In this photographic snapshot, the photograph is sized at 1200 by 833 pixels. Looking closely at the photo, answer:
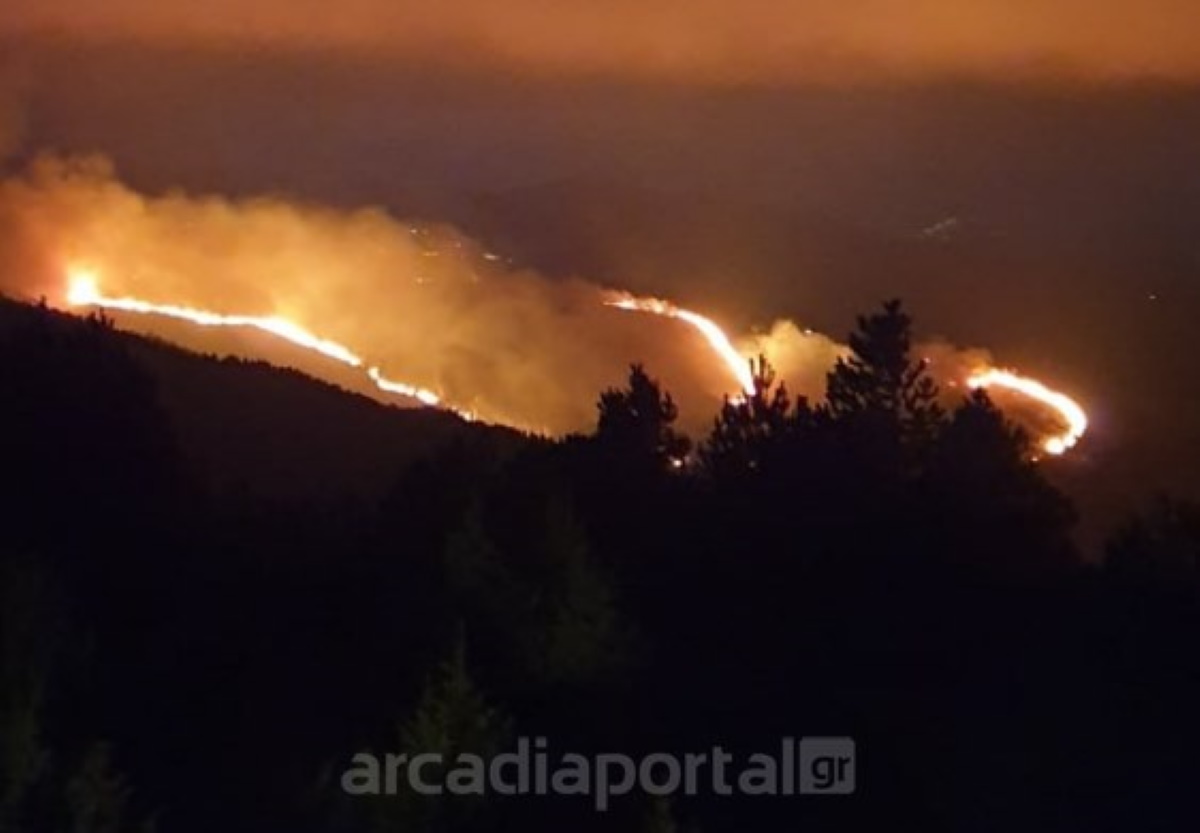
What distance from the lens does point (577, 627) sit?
1281 cm

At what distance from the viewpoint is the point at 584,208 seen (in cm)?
10506

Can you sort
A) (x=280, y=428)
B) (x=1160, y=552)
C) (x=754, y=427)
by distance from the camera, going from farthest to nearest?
(x=280, y=428)
(x=754, y=427)
(x=1160, y=552)

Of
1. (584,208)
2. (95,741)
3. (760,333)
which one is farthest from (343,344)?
(95,741)

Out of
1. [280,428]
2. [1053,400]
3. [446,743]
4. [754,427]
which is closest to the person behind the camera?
[446,743]

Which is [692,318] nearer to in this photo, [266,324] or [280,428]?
[266,324]

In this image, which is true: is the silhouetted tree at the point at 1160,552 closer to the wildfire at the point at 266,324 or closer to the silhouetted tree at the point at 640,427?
Answer: the silhouetted tree at the point at 640,427

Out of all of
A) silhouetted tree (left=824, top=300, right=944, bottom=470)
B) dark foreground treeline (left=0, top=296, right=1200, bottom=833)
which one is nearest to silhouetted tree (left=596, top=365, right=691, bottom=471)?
dark foreground treeline (left=0, top=296, right=1200, bottom=833)

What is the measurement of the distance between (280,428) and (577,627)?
48.7ft

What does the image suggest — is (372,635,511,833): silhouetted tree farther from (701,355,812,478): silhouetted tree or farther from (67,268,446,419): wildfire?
(67,268,446,419): wildfire

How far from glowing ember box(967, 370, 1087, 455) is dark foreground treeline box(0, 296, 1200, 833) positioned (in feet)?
109

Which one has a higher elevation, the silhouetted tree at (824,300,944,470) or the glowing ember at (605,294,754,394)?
the glowing ember at (605,294,754,394)

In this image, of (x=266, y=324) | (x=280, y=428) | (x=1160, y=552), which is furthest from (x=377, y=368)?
(x=1160, y=552)

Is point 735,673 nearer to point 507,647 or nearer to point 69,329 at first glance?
point 507,647

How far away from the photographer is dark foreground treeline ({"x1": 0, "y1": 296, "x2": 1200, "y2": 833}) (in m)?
11.3
